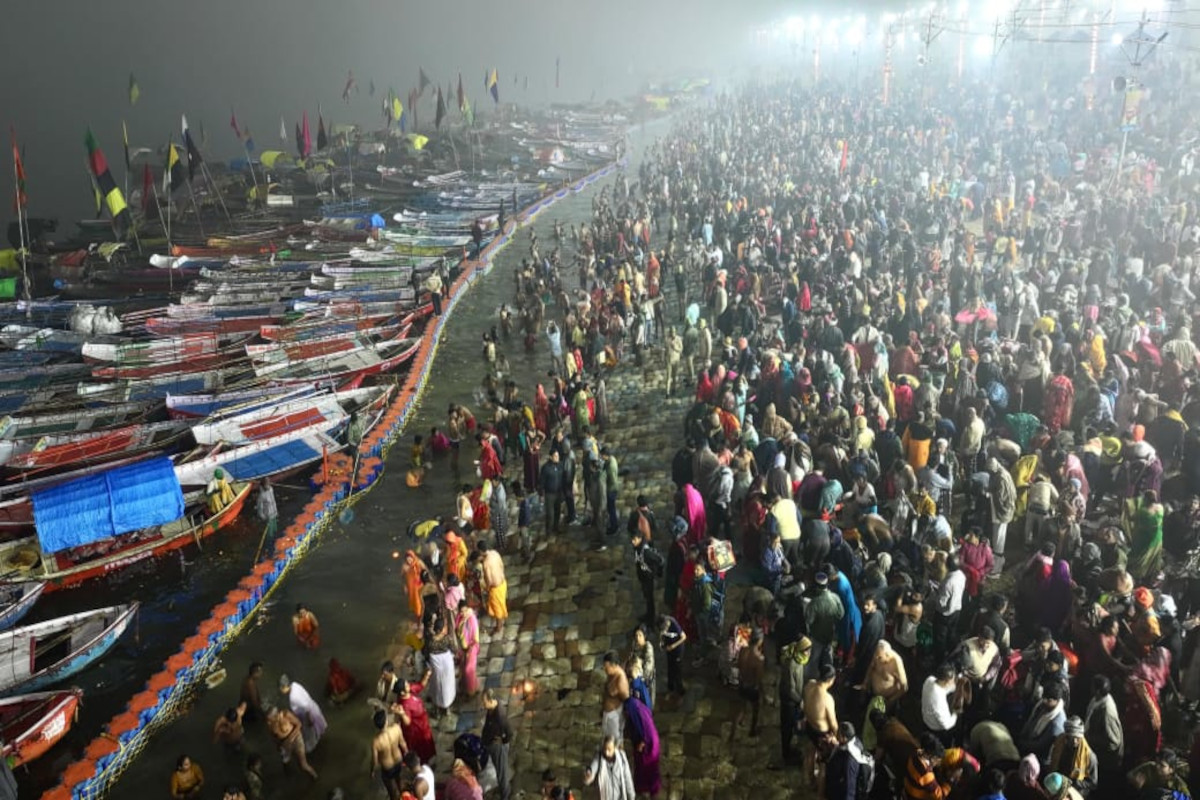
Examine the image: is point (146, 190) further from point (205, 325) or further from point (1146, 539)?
point (1146, 539)

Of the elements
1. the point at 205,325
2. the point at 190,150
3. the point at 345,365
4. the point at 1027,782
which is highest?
the point at 190,150

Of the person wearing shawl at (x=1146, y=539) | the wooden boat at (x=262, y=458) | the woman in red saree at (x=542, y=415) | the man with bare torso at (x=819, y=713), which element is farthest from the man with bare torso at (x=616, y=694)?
the wooden boat at (x=262, y=458)

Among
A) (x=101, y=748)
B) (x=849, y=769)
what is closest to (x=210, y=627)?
(x=101, y=748)

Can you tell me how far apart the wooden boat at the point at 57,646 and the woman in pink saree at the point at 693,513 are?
29.2ft

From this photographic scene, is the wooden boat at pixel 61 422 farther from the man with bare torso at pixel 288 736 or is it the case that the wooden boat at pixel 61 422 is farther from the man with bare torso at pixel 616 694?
the man with bare torso at pixel 616 694

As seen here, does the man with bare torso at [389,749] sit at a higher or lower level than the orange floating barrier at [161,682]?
higher

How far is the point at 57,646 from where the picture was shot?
1245 centimetres

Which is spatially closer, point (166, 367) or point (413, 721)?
point (413, 721)

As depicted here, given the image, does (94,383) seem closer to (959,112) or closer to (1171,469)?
(1171,469)

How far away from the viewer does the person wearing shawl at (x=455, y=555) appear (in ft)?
37.8

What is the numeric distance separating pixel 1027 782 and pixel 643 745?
10.9 ft

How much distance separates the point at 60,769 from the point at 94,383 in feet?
47.4

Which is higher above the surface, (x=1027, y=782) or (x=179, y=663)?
(x=1027, y=782)

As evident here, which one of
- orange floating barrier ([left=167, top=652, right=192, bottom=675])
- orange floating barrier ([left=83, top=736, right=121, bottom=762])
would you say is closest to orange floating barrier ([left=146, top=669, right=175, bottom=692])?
orange floating barrier ([left=167, top=652, right=192, bottom=675])
